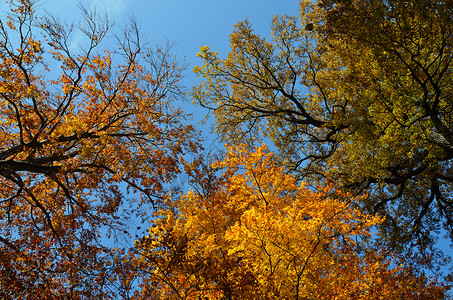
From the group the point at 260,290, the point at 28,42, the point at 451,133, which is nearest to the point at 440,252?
the point at 451,133

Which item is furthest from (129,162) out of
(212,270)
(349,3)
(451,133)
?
(451,133)

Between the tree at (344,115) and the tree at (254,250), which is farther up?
the tree at (344,115)

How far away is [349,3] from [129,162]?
762 cm

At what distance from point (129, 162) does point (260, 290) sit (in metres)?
5.68

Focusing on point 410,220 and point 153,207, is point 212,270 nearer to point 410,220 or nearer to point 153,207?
point 153,207

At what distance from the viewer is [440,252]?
1198 cm

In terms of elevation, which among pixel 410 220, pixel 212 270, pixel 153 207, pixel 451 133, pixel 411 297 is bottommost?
pixel 212 270

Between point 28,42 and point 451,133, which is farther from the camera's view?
point 28,42

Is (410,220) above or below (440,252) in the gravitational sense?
above

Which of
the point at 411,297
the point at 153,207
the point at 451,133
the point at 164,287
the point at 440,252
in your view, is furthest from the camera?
the point at 440,252

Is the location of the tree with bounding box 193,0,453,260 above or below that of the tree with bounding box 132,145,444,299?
above

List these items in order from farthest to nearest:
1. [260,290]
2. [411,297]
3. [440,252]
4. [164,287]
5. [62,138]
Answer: [440,252] → [411,297] → [62,138] → [164,287] → [260,290]

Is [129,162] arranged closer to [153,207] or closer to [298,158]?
[153,207]

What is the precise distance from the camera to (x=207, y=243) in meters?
6.71
